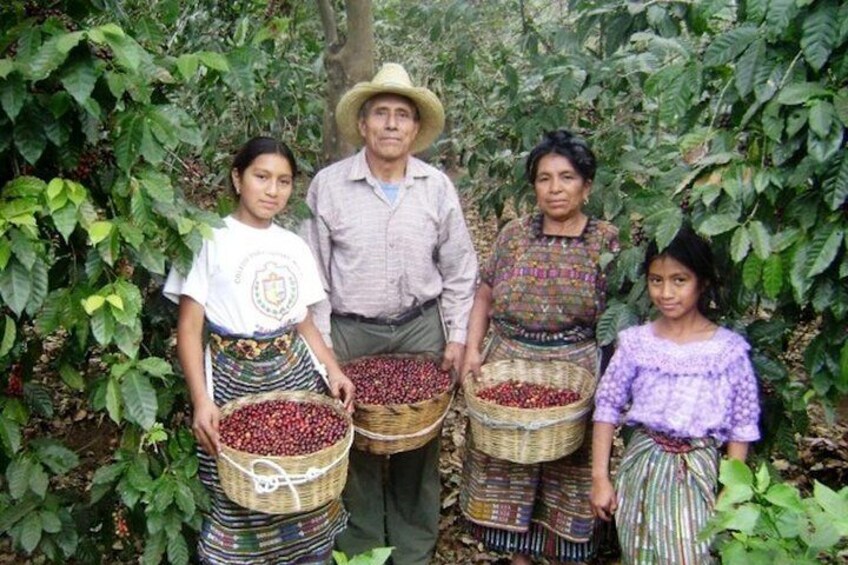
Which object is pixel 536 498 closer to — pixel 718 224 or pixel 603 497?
pixel 603 497

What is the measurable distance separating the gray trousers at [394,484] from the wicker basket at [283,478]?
2.43 feet

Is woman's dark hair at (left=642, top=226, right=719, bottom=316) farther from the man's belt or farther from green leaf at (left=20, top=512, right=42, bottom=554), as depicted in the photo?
green leaf at (left=20, top=512, right=42, bottom=554)

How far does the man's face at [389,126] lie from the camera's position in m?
2.91

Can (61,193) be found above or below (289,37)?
below

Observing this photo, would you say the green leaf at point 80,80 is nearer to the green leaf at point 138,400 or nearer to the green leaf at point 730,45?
the green leaf at point 138,400

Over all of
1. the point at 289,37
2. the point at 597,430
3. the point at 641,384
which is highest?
the point at 289,37

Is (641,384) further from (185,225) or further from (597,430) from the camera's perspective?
(185,225)

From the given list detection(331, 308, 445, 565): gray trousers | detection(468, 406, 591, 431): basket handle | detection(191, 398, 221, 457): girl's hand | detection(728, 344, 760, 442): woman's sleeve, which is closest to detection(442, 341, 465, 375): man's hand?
detection(331, 308, 445, 565): gray trousers

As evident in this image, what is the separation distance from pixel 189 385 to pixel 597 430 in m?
1.23

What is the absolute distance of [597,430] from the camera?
255 cm

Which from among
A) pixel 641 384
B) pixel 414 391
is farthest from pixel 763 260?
pixel 414 391

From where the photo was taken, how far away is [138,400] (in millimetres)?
2236

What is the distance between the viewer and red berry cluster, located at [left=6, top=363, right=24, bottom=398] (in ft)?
→ 8.00

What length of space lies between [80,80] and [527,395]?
1607 millimetres
